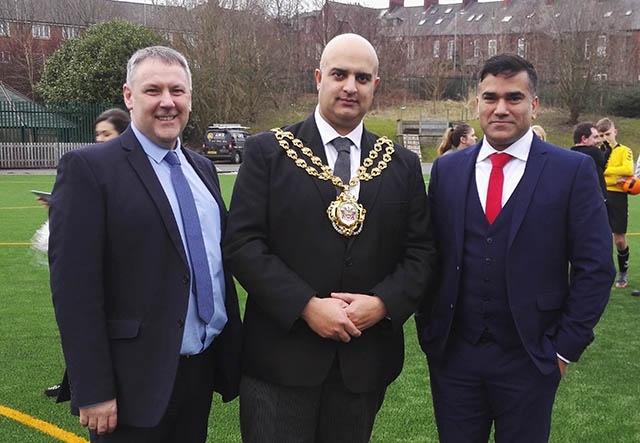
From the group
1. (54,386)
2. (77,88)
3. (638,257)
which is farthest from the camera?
(77,88)

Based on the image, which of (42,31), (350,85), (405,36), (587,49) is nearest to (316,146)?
(350,85)

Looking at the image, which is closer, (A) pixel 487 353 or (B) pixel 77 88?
(A) pixel 487 353

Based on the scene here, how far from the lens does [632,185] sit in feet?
28.4

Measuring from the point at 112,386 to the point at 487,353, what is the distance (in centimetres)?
154

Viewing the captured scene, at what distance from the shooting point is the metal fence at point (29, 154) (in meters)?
28.3

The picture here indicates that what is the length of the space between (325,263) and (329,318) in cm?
24

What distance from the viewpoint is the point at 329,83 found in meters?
2.83

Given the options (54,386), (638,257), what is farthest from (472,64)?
(54,386)

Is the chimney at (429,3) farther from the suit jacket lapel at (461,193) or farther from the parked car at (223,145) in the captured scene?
the suit jacket lapel at (461,193)

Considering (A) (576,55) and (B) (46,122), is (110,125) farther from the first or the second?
(A) (576,55)

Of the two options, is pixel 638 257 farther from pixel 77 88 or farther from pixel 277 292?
pixel 77 88

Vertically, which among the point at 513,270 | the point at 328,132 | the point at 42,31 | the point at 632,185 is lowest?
the point at 632,185

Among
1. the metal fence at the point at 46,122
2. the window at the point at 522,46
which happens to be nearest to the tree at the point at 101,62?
the metal fence at the point at 46,122

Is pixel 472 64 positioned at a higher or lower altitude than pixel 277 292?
higher
